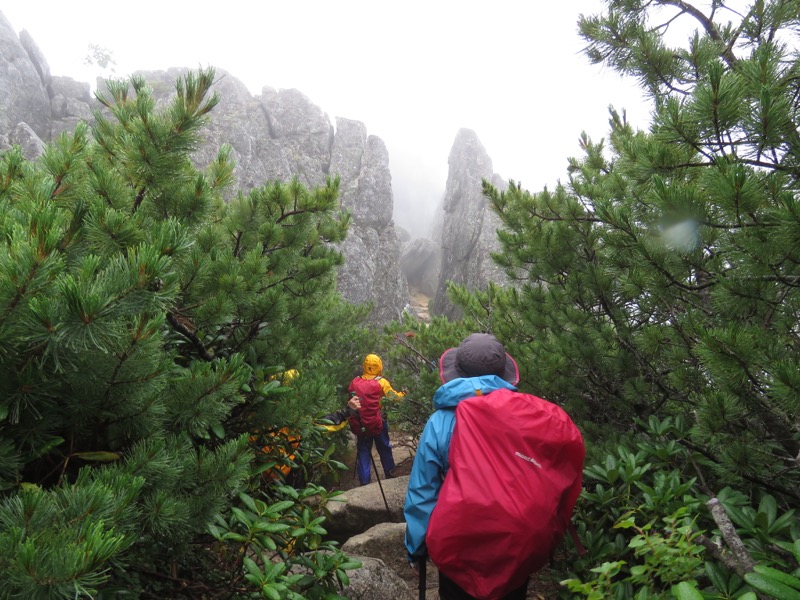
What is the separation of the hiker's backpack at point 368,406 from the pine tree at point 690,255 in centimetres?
272

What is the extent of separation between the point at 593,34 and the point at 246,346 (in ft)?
10.1

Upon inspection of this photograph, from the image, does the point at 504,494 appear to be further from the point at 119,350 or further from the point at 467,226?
the point at 467,226

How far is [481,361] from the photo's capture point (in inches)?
103

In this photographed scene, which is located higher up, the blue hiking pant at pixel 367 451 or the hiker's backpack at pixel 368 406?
the hiker's backpack at pixel 368 406

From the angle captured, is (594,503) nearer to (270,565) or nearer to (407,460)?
(270,565)

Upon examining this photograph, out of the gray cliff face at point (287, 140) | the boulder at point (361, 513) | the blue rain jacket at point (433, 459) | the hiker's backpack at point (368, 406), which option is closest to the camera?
the blue rain jacket at point (433, 459)

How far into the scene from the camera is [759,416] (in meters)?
2.24

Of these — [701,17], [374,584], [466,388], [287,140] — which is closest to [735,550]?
[466,388]

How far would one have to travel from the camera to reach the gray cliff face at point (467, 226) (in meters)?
25.6

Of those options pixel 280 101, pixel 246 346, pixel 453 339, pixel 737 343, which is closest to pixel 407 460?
pixel 453 339

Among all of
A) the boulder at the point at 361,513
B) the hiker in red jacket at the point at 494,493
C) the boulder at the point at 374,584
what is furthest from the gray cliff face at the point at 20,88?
the hiker in red jacket at the point at 494,493

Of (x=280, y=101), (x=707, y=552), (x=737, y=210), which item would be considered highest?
(x=280, y=101)

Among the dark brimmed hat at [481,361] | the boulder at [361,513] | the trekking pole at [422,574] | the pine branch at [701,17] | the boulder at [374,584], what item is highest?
the pine branch at [701,17]

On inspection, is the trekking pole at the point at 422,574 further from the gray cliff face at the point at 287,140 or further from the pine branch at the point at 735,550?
the gray cliff face at the point at 287,140
